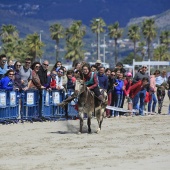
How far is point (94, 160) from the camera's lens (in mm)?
13266

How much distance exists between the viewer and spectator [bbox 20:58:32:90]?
20.9 m

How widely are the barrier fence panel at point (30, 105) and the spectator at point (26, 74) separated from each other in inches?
9.1

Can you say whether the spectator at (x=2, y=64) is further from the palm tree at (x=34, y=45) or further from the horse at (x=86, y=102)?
the palm tree at (x=34, y=45)

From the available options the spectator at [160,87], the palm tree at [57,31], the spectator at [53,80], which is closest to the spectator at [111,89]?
the spectator at [53,80]

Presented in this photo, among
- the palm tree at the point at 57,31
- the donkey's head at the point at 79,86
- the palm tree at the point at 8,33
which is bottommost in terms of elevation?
the donkey's head at the point at 79,86

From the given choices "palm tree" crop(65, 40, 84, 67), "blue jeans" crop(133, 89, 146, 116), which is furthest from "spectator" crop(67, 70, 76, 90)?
"palm tree" crop(65, 40, 84, 67)

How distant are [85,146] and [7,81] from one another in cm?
564

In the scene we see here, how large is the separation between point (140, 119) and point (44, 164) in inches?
385

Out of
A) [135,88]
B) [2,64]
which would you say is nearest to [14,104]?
[2,64]

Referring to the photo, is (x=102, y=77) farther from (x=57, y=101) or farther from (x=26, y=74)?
Answer: (x=26, y=74)

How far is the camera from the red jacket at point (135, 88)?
2427cm

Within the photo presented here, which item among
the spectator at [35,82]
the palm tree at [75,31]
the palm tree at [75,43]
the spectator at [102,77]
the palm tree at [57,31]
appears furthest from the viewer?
the palm tree at [75,31]

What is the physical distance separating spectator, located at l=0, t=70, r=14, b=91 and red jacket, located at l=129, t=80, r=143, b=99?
18.0ft

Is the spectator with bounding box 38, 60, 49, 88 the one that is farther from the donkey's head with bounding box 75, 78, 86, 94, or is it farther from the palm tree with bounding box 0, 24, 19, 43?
the palm tree with bounding box 0, 24, 19, 43
